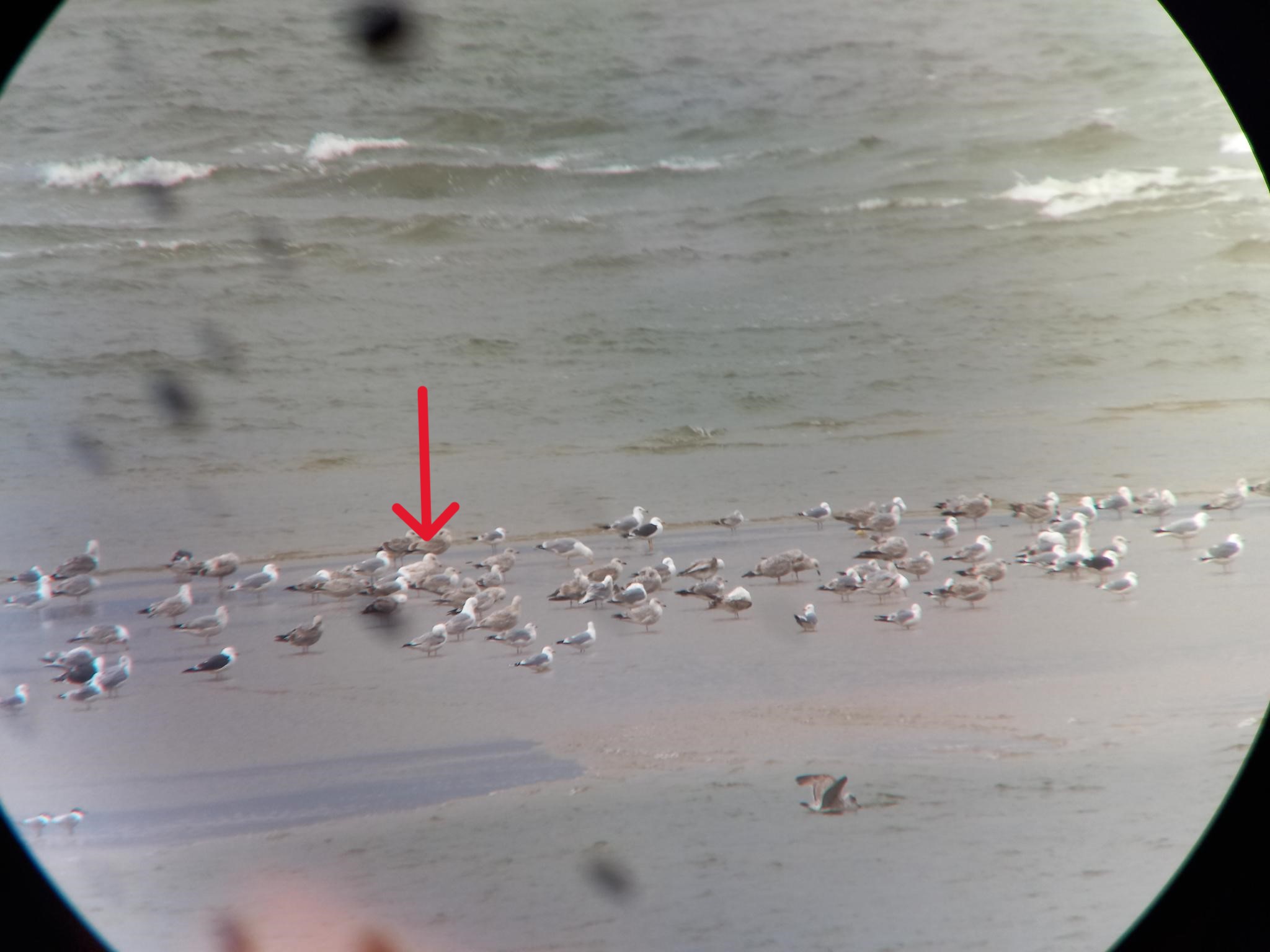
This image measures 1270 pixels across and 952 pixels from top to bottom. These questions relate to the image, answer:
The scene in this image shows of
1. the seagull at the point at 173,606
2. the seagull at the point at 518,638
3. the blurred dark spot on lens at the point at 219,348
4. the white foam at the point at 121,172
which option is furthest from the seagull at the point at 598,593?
the white foam at the point at 121,172

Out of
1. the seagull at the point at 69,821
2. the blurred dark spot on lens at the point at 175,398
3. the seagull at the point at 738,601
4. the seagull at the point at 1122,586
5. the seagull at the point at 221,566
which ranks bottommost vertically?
the blurred dark spot on lens at the point at 175,398

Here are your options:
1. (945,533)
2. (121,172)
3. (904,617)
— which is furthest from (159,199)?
(904,617)

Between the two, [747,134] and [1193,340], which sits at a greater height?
[747,134]

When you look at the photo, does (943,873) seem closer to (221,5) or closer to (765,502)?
(765,502)

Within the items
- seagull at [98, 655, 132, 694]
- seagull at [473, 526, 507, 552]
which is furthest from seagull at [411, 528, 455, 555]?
seagull at [98, 655, 132, 694]

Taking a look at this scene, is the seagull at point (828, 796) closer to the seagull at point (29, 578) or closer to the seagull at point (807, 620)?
the seagull at point (807, 620)

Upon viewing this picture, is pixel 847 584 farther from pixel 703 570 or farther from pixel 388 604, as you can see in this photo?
pixel 388 604

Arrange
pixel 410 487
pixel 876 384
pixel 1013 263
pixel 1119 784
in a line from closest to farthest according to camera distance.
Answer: pixel 1119 784, pixel 410 487, pixel 876 384, pixel 1013 263

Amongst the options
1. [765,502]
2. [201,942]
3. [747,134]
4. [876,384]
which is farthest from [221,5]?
[201,942]
